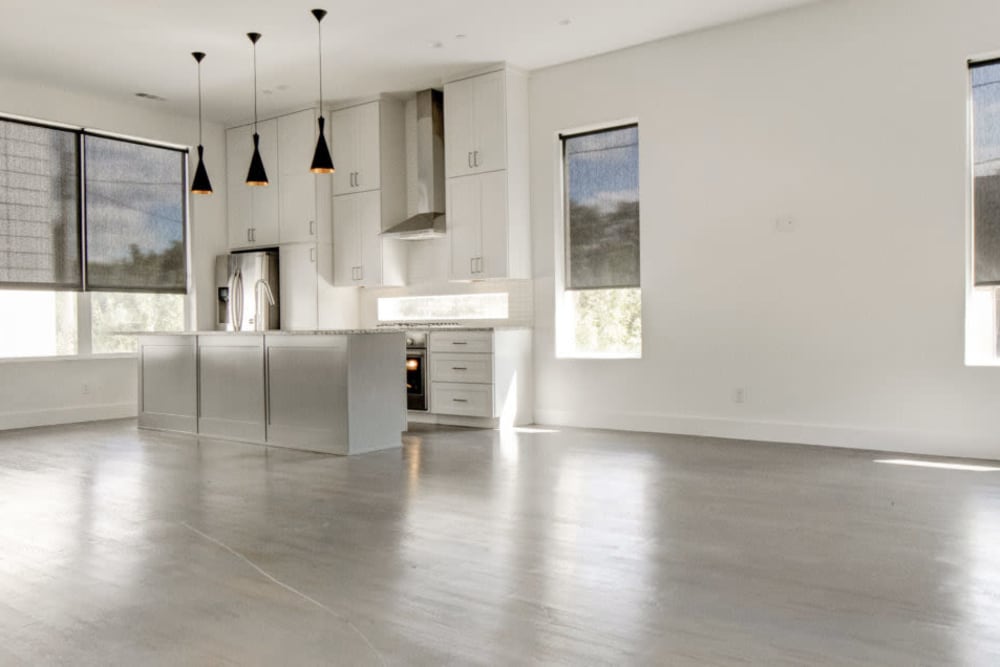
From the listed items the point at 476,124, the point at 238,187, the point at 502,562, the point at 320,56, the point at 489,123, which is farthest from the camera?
the point at 238,187

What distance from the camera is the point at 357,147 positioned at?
855 centimetres

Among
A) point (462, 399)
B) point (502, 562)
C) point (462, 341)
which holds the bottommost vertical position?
point (502, 562)

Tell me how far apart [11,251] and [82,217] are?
788mm

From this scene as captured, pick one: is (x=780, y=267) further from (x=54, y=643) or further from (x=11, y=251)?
(x=11, y=251)

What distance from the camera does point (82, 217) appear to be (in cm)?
803

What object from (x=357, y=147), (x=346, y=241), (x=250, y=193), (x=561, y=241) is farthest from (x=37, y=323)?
(x=561, y=241)

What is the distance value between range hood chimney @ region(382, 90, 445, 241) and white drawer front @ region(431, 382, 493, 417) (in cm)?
159

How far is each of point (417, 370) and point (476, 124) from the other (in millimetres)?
2397

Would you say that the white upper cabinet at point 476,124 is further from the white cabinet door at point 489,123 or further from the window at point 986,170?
the window at point 986,170

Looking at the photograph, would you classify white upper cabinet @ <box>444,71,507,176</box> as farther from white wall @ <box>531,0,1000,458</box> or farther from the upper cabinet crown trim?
white wall @ <box>531,0,1000,458</box>

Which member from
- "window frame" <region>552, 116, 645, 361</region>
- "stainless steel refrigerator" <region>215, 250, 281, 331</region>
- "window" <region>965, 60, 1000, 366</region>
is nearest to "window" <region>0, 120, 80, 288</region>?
"stainless steel refrigerator" <region>215, 250, 281, 331</region>

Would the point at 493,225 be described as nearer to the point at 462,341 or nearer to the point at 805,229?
the point at 462,341

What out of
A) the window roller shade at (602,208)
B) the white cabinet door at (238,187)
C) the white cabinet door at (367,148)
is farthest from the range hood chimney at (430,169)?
the white cabinet door at (238,187)

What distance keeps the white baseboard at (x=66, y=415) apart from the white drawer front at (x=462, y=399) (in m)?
3.38
